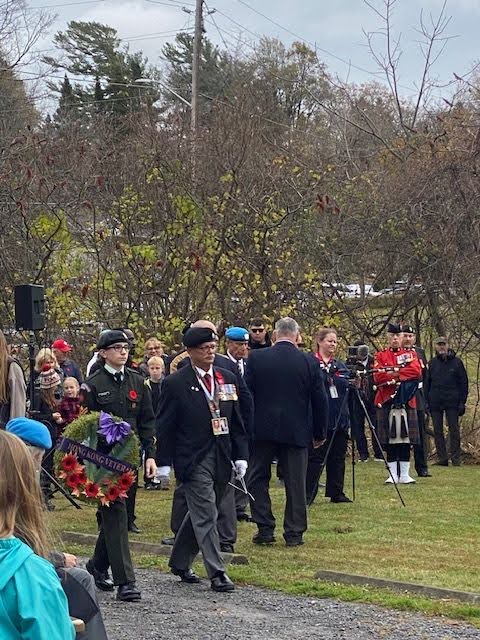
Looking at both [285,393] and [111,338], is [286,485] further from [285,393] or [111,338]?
[111,338]

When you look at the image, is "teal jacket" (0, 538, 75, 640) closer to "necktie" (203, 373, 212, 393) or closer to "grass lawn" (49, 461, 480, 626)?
"grass lawn" (49, 461, 480, 626)

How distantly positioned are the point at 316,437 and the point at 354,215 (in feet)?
36.0

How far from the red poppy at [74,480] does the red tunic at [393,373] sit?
7.57m

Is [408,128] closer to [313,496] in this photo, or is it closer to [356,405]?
[356,405]

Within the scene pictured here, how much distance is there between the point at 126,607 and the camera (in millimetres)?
8953

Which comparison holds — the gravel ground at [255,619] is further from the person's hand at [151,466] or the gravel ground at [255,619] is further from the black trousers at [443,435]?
the black trousers at [443,435]

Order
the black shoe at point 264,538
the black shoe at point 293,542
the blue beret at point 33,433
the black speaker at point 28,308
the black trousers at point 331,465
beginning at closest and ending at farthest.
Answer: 1. the blue beret at point 33,433
2. the black shoe at point 293,542
3. the black shoe at point 264,538
4. the black speaker at point 28,308
5. the black trousers at point 331,465

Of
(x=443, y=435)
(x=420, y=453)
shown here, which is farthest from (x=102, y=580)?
(x=443, y=435)

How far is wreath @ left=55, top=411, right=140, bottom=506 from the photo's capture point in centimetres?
891

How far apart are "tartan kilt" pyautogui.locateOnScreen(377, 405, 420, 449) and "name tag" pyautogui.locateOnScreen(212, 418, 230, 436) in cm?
643

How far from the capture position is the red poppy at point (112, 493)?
8945mm

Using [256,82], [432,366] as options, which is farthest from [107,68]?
[432,366]

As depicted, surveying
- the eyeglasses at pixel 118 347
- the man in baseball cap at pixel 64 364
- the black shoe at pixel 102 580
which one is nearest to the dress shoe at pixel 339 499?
the man in baseball cap at pixel 64 364

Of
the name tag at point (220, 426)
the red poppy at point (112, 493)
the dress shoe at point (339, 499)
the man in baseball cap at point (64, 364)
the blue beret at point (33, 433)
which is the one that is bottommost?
the dress shoe at point (339, 499)
